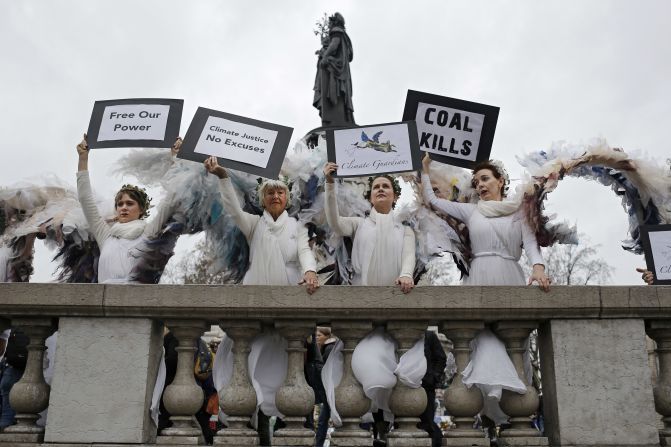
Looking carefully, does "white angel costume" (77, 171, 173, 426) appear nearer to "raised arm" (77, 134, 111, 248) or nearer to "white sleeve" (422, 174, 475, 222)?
"raised arm" (77, 134, 111, 248)

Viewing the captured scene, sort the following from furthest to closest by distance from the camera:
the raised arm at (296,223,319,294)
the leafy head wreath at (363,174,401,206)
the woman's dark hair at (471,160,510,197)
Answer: the woman's dark hair at (471,160,510,197)
the leafy head wreath at (363,174,401,206)
the raised arm at (296,223,319,294)

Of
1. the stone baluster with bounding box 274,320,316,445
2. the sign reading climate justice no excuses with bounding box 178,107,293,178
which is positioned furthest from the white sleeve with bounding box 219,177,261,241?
the stone baluster with bounding box 274,320,316,445

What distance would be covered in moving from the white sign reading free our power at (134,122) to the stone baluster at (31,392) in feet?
6.25

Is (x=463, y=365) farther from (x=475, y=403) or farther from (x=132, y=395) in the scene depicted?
(x=132, y=395)

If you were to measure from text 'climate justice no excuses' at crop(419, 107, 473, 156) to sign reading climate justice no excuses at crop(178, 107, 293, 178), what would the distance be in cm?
142

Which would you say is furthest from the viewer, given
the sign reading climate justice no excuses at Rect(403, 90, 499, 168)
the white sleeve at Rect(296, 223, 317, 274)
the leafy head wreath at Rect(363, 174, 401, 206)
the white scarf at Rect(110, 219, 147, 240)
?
the sign reading climate justice no excuses at Rect(403, 90, 499, 168)

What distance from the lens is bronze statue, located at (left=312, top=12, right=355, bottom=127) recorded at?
21.8 metres

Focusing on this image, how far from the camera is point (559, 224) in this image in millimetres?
5387

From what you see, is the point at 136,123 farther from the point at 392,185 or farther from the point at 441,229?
the point at 441,229

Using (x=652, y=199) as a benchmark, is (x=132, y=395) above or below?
below

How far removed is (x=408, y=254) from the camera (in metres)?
4.78

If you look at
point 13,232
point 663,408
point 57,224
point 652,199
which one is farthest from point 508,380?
point 13,232

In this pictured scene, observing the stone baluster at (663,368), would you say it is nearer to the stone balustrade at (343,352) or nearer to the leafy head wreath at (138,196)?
the stone balustrade at (343,352)

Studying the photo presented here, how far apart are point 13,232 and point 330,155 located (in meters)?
3.13
